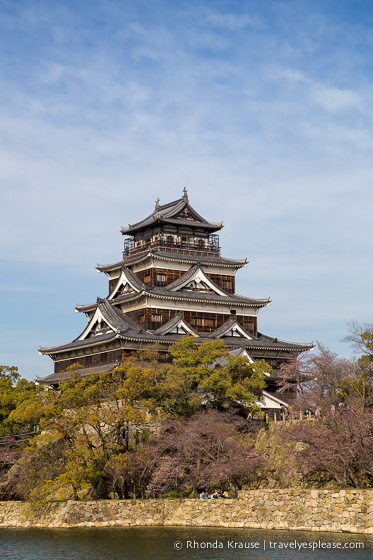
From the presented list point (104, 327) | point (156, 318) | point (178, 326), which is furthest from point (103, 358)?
point (178, 326)

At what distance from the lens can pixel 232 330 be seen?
5625 cm

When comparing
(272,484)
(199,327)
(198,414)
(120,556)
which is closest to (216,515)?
Result: (272,484)

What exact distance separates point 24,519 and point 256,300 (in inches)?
1016

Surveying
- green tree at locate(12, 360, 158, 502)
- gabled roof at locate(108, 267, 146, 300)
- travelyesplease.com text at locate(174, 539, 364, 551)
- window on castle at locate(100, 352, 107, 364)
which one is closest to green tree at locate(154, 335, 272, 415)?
green tree at locate(12, 360, 158, 502)

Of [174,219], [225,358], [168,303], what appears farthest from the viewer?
[174,219]

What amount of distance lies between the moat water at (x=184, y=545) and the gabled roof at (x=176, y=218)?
29446 mm

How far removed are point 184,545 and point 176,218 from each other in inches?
1356

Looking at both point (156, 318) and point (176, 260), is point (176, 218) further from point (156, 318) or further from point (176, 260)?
point (156, 318)

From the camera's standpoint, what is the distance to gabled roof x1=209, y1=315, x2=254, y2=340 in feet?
182

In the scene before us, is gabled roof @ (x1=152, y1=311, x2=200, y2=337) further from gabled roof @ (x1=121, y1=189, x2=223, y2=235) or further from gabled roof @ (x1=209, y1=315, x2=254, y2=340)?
gabled roof @ (x1=121, y1=189, x2=223, y2=235)

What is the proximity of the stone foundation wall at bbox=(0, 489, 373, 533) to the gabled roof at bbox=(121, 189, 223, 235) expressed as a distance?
26.5m

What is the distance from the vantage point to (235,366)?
43.7 metres

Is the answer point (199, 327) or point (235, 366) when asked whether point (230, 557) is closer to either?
point (235, 366)

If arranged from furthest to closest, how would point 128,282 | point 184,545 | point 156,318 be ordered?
point 128,282, point 156,318, point 184,545
